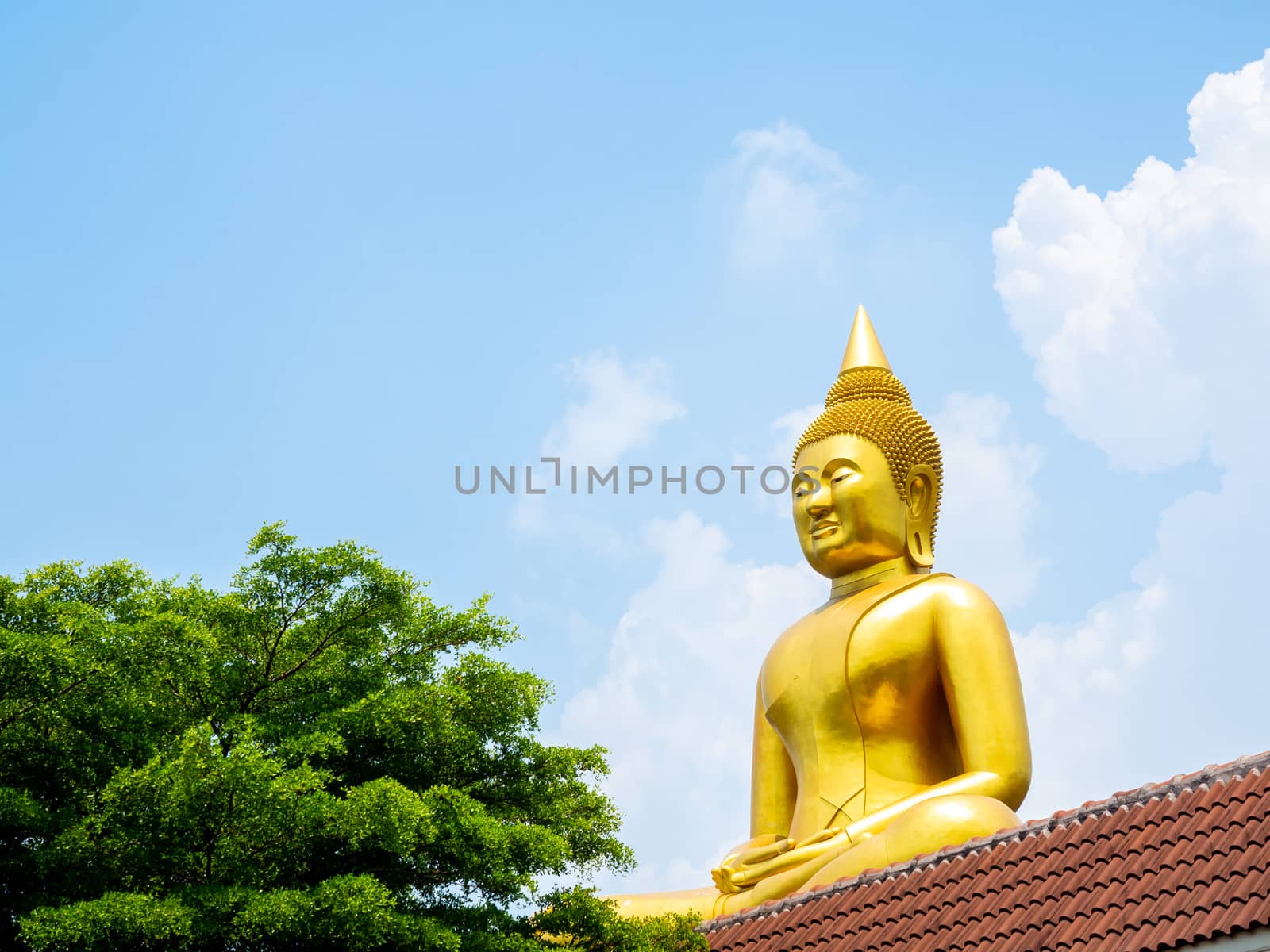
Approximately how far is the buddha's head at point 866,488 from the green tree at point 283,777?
2.92m

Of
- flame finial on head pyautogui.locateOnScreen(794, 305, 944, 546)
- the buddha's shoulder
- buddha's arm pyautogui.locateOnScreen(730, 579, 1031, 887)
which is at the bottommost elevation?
buddha's arm pyautogui.locateOnScreen(730, 579, 1031, 887)

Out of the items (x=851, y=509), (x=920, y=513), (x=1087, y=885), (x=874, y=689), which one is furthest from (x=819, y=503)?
(x=1087, y=885)

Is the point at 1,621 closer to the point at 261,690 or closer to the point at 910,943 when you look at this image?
the point at 261,690

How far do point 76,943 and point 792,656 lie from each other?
233 inches

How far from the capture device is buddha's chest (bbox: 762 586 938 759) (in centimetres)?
1224

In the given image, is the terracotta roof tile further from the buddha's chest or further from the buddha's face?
the buddha's face

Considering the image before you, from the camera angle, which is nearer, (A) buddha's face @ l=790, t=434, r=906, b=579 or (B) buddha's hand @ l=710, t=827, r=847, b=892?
(B) buddha's hand @ l=710, t=827, r=847, b=892

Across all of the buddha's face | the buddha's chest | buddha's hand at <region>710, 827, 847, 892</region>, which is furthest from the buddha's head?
buddha's hand at <region>710, 827, 847, 892</region>

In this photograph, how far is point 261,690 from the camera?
11.0m

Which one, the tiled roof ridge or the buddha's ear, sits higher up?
the buddha's ear

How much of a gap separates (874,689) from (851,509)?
1572 mm

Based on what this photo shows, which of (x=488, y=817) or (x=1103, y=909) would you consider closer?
(x=1103, y=909)

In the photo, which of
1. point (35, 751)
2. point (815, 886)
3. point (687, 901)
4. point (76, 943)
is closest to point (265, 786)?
point (76, 943)

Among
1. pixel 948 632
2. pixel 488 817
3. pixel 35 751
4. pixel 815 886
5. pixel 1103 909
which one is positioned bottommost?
pixel 1103 909
